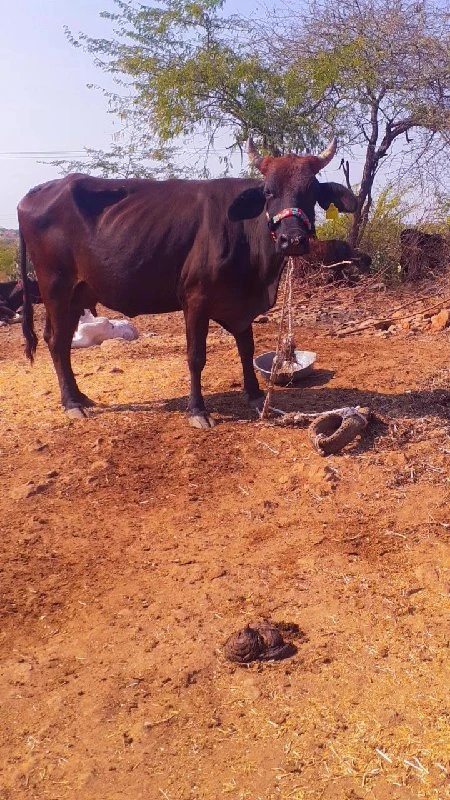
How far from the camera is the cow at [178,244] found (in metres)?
5.67

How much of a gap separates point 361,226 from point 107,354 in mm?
6694

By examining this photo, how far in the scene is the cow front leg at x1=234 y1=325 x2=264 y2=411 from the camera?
252 inches

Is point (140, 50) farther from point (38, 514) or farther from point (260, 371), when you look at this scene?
point (38, 514)

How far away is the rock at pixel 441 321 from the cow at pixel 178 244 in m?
3.25

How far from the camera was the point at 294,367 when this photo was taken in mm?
6801

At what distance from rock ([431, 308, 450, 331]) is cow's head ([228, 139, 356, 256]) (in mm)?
3499

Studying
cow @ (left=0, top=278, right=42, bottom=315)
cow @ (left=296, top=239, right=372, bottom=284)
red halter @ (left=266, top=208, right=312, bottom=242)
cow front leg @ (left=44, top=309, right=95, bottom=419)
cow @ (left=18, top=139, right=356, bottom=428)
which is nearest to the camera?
red halter @ (left=266, top=208, right=312, bottom=242)

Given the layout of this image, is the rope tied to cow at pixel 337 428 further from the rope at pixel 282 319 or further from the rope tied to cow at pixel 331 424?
the rope at pixel 282 319

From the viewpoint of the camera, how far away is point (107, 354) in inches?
338

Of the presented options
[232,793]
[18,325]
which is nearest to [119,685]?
[232,793]

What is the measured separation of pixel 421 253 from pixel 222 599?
946cm

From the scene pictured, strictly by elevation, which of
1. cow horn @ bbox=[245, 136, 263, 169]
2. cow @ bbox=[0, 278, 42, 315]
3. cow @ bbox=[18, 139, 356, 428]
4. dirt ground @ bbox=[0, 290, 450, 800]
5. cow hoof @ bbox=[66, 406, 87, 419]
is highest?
cow horn @ bbox=[245, 136, 263, 169]

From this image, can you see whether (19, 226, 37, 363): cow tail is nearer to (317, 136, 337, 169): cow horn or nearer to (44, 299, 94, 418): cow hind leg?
(44, 299, 94, 418): cow hind leg

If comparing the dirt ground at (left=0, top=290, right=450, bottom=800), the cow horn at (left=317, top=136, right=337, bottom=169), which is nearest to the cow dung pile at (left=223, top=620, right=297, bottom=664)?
the dirt ground at (left=0, top=290, right=450, bottom=800)
